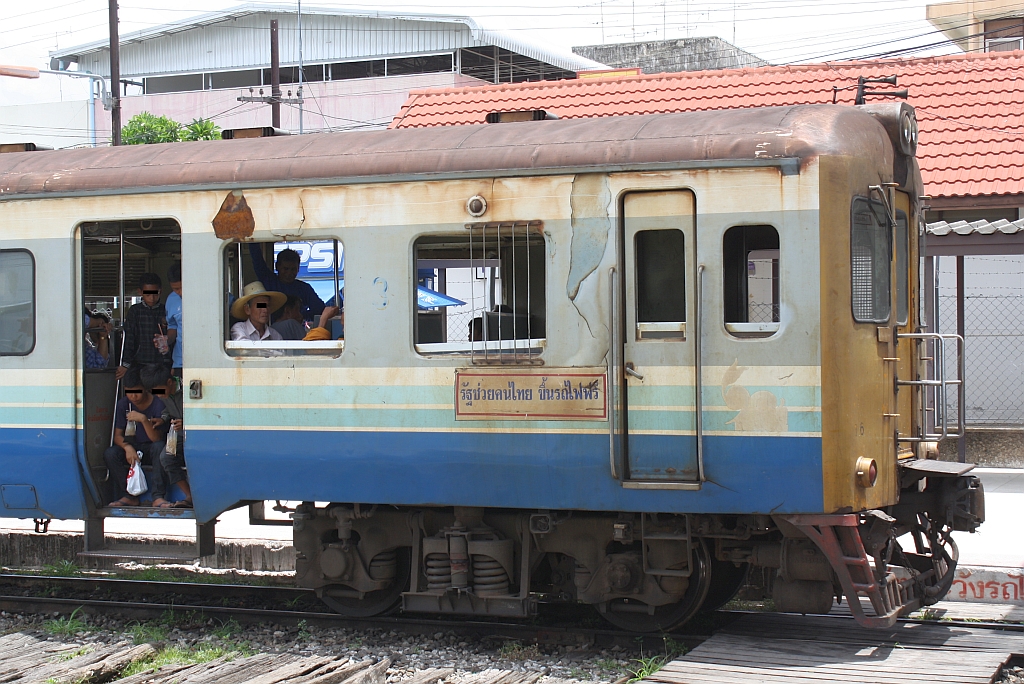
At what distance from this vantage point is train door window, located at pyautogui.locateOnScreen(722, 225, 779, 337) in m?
6.46

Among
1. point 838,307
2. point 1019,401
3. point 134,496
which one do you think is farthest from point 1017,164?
point 134,496

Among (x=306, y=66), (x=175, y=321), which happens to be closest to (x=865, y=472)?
(x=175, y=321)

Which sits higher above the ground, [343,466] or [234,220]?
[234,220]

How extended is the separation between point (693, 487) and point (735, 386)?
0.62 meters

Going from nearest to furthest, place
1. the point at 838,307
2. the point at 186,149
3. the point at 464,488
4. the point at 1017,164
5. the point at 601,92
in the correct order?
1. the point at 838,307
2. the point at 464,488
3. the point at 186,149
4. the point at 1017,164
5. the point at 601,92

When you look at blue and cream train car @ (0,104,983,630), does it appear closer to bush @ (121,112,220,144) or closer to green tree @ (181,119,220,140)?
green tree @ (181,119,220,140)

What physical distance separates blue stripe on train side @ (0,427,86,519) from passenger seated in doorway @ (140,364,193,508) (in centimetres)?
59

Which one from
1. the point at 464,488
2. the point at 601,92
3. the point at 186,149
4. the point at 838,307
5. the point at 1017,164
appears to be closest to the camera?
the point at 838,307

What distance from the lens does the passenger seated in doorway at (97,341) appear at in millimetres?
8118

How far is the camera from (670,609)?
7.24 m

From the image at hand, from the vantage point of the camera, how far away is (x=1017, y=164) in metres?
13.2

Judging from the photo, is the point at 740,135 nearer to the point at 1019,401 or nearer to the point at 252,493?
the point at 252,493

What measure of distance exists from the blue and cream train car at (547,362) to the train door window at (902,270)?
4 centimetres

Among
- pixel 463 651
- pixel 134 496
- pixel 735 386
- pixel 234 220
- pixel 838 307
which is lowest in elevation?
pixel 463 651
